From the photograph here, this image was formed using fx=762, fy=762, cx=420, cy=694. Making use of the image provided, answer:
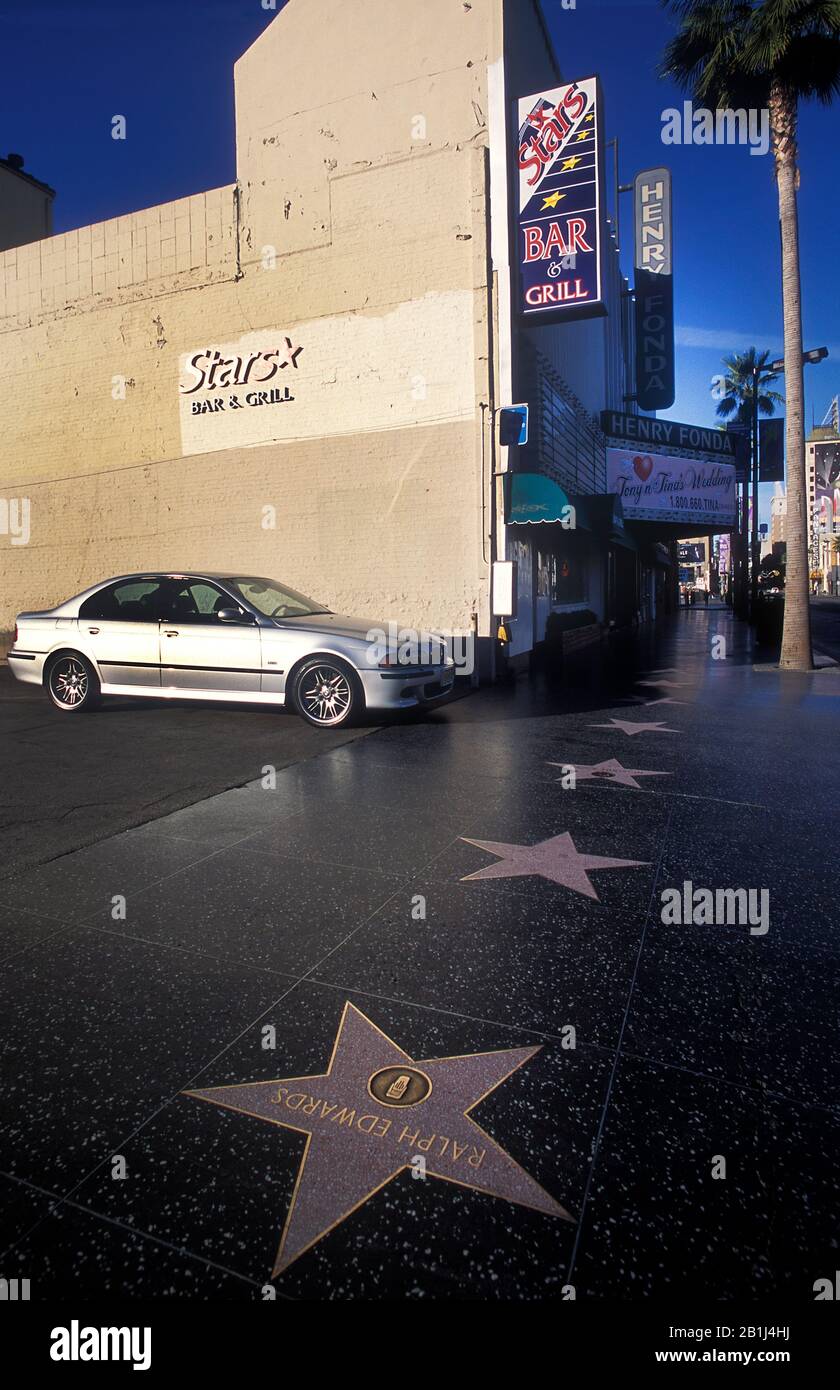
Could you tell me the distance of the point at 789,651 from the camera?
538 inches

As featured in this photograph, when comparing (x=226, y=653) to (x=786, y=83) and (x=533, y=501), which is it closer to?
(x=533, y=501)

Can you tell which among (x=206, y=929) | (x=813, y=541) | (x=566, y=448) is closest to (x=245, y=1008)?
(x=206, y=929)

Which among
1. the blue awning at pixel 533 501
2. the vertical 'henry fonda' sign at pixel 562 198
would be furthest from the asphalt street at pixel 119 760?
the vertical 'henry fonda' sign at pixel 562 198

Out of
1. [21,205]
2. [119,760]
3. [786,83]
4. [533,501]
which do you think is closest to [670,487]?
[786,83]

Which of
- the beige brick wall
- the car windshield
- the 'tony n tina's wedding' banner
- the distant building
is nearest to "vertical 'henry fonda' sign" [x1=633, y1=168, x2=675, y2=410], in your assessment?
the 'tony n tina's wedding' banner

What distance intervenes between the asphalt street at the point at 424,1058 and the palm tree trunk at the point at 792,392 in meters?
9.86

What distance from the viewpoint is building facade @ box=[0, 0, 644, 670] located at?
11945mm

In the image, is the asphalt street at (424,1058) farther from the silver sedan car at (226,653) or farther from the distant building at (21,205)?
the distant building at (21,205)

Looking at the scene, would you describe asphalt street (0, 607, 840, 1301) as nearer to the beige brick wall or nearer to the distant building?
the beige brick wall

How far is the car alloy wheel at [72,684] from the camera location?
8867 mm

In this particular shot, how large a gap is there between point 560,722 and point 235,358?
31.2 ft

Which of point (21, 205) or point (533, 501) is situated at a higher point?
point (21, 205)

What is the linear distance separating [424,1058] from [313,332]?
1306 centimetres

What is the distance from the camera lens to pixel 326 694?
7.88m
